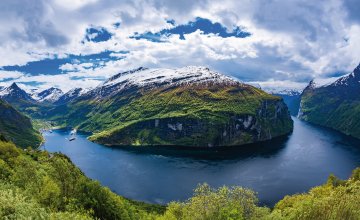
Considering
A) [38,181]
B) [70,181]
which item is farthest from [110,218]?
[38,181]

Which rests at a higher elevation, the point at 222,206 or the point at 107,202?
the point at 222,206

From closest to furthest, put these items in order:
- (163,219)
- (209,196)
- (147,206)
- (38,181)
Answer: (209,196) < (163,219) < (38,181) < (147,206)

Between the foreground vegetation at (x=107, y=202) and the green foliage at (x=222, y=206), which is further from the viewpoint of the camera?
the green foliage at (x=222, y=206)

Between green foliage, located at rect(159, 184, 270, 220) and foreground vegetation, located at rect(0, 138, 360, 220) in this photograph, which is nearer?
foreground vegetation, located at rect(0, 138, 360, 220)

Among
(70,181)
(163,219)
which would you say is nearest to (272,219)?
(163,219)

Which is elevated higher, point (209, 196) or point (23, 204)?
point (23, 204)

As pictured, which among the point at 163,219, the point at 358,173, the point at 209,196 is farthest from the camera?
the point at 358,173

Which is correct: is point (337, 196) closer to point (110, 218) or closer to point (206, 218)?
point (206, 218)

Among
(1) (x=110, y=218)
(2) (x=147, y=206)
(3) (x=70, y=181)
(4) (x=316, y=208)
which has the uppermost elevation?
(4) (x=316, y=208)

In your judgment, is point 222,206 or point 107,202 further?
point 107,202

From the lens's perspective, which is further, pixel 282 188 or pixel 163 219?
pixel 282 188
